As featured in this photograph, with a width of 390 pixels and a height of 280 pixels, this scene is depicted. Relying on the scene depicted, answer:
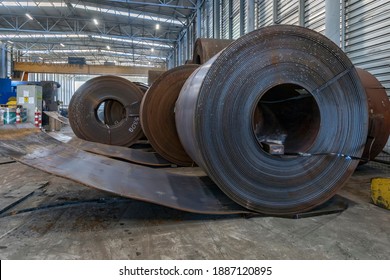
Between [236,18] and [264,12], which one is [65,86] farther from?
[264,12]

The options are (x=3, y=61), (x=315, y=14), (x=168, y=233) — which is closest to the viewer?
(x=168, y=233)

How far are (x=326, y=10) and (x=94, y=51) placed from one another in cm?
2003

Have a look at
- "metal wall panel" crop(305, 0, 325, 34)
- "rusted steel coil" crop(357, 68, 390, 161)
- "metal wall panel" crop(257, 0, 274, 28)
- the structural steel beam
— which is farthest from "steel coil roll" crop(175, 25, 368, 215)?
the structural steel beam

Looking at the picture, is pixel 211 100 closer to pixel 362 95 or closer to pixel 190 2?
pixel 362 95

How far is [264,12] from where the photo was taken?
23.9 feet

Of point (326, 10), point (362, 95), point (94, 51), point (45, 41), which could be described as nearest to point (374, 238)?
point (362, 95)

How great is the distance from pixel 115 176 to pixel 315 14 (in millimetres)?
4873

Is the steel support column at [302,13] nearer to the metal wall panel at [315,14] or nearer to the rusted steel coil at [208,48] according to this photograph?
the metal wall panel at [315,14]

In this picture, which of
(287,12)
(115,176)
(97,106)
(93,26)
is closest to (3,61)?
(93,26)

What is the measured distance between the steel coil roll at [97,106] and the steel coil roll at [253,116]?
371 cm

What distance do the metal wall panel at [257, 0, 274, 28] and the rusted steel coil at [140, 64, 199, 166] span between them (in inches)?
158

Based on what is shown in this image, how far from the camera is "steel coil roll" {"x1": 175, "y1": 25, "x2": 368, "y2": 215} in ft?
6.43

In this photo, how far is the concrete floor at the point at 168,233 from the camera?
158 centimetres

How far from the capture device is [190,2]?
40.3 ft
